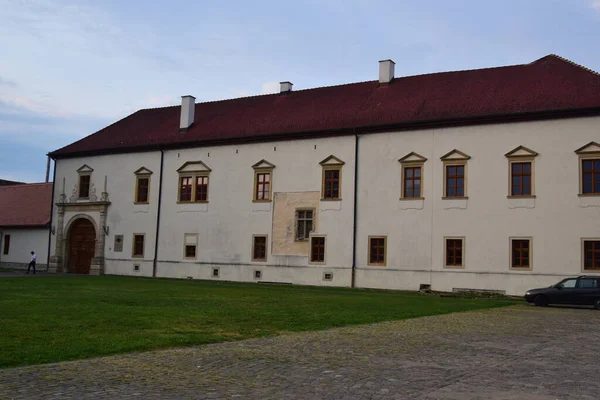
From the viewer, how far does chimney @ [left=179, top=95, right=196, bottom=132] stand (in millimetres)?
40094

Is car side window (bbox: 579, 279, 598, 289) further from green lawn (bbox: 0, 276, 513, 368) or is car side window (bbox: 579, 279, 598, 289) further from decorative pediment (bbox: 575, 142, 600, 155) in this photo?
decorative pediment (bbox: 575, 142, 600, 155)

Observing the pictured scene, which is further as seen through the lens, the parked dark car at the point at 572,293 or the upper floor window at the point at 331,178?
the upper floor window at the point at 331,178

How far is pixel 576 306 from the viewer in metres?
24.6

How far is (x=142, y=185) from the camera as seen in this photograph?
3997cm

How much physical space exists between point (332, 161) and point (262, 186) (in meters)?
4.43

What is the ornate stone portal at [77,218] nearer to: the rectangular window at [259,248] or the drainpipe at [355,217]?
the rectangular window at [259,248]

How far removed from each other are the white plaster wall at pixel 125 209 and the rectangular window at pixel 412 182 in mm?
15377

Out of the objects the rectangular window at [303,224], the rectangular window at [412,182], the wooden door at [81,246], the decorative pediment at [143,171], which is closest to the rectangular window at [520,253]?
the rectangular window at [412,182]

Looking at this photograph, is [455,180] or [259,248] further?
[259,248]

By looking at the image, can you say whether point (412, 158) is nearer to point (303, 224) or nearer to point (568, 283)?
point (303, 224)

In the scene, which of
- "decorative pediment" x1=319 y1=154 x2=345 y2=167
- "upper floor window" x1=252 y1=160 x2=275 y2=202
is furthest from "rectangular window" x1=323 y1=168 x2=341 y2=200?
"upper floor window" x1=252 y1=160 x2=275 y2=202

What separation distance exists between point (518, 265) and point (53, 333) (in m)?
22.3

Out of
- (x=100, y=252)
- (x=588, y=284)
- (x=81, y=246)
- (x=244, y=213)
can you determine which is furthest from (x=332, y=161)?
(x=81, y=246)

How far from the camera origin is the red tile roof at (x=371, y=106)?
29.8 metres
